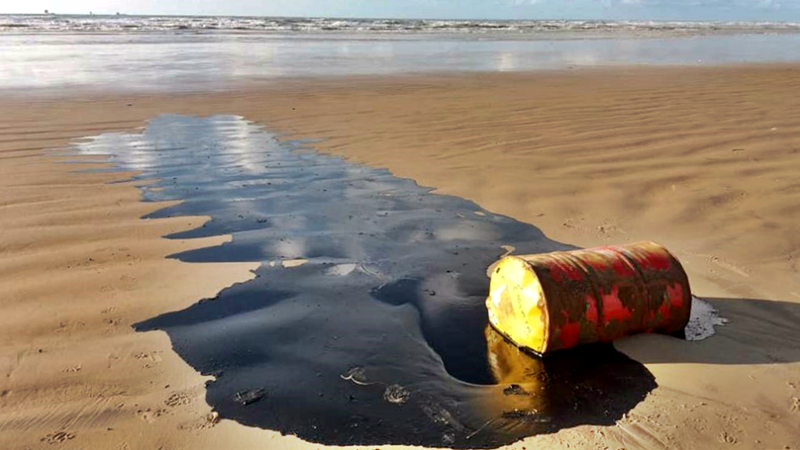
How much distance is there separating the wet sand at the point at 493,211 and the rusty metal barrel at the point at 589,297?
18 cm

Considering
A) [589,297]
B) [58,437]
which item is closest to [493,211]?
[589,297]

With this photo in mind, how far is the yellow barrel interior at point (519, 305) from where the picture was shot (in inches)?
124

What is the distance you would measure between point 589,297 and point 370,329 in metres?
1.17

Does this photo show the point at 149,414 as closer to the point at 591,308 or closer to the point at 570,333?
the point at 570,333

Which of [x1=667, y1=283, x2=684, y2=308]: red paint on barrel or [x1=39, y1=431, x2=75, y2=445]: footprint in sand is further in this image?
[x1=667, y1=283, x2=684, y2=308]: red paint on barrel

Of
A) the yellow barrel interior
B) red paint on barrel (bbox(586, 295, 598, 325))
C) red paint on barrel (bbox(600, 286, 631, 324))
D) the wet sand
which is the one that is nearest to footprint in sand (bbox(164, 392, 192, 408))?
the wet sand

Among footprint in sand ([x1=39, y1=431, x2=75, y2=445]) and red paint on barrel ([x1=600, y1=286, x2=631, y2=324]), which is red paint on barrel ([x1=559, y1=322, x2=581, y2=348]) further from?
footprint in sand ([x1=39, y1=431, x2=75, y2=445])

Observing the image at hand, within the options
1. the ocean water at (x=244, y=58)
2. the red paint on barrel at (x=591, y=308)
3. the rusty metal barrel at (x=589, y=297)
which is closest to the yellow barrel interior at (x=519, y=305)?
the rusty metal barrel at (x=589, y=297)

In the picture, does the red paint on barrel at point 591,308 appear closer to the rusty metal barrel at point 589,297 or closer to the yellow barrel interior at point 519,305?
→ the rusty metal barrel at point 589,297

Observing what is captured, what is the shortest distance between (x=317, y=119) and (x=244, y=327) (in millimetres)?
6665

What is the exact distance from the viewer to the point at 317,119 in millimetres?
9844

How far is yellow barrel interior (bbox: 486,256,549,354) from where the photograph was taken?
314 cm

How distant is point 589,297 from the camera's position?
317 cm

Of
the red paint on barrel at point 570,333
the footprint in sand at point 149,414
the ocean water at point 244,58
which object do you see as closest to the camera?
the footprint in sand at point 149,414
